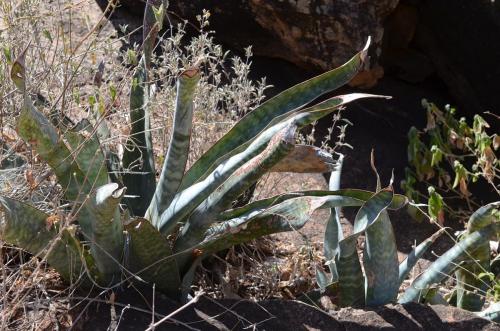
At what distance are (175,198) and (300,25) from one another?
5.97 feet

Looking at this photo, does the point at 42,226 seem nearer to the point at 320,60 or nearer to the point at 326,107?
the point at 326,107

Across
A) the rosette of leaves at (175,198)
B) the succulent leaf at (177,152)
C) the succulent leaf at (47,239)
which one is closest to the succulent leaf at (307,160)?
the rosette of leaves at (175,198)

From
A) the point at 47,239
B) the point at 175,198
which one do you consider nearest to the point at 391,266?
the point at 175,198

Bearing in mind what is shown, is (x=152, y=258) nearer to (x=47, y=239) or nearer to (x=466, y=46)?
(x=47, y=239)

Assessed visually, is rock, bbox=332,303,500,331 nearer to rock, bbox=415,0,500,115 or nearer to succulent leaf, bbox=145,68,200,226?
succulent leaf, bbox=145,68,200,226

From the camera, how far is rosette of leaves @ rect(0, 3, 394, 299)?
262 cm

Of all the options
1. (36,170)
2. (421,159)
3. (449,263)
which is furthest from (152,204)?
(421,159)

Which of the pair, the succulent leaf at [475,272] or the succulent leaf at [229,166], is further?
the succulent leaf at [475,272]

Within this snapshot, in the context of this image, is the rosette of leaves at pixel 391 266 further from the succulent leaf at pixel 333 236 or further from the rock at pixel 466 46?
the rock at pixel 466 46

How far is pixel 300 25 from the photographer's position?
4.51 meters

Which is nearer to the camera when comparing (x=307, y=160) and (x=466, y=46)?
(x=307, y=160)

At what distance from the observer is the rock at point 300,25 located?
14.4 feet

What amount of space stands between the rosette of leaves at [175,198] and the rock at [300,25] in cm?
143

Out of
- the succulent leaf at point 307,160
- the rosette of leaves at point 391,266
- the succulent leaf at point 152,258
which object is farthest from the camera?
the rosette of leaves at point 391,266
